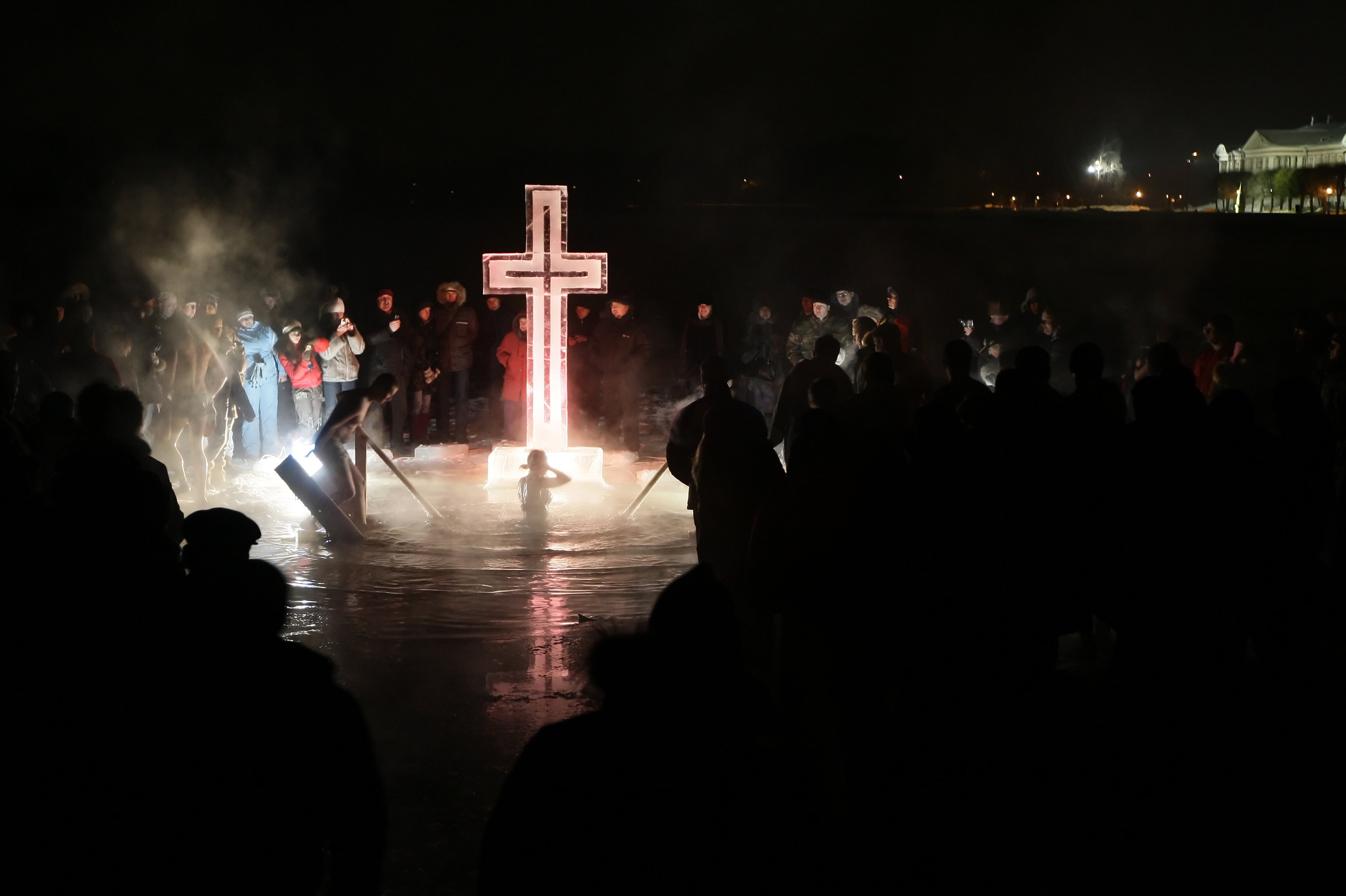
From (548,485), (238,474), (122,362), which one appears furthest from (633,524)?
(122,362)

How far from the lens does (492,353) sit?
16797 mm

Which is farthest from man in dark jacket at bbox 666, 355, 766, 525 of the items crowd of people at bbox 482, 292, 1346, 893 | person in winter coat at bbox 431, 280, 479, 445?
person in winter coat at bbox 431, 280, 479, 445

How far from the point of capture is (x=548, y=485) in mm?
10305

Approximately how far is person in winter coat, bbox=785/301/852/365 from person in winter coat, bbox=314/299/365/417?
4911mm

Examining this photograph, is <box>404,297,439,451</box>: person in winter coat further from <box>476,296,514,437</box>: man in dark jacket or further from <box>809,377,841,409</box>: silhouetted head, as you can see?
<box>809,377,841,409</box>: silhouetted head

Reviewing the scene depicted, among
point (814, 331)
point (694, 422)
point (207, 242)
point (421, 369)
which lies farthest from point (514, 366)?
point (694, 422)

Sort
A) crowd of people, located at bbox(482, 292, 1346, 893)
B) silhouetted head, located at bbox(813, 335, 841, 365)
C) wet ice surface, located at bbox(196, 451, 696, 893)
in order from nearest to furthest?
crowd of people, located at bbox(482, 292, 1346, 893), wet ice surface, located at bbox(196, 451, 696, 893), silhouetted head, located at bbox(813, 335, 841, 365)

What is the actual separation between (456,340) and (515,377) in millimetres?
1139

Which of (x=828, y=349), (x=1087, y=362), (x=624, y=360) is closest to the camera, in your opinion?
(x=1087, y=362)

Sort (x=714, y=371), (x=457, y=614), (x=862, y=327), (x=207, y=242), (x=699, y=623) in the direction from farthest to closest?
(x=207, y=242), (x=862, y=327), (x=457, y=614), (x=714, y=371), (x=699, y=623)

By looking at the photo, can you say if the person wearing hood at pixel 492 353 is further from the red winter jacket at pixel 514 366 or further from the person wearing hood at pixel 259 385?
the person wearing hood at pixel 259 385

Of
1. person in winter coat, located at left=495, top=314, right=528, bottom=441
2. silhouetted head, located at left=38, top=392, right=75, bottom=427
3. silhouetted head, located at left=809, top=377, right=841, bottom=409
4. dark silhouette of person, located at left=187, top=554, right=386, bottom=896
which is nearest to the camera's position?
dark silhouette of person, located at left=187, top=554, right=386, bottom=896

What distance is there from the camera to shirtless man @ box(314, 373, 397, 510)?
9.23 m

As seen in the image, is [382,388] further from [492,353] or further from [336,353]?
[492,353]
